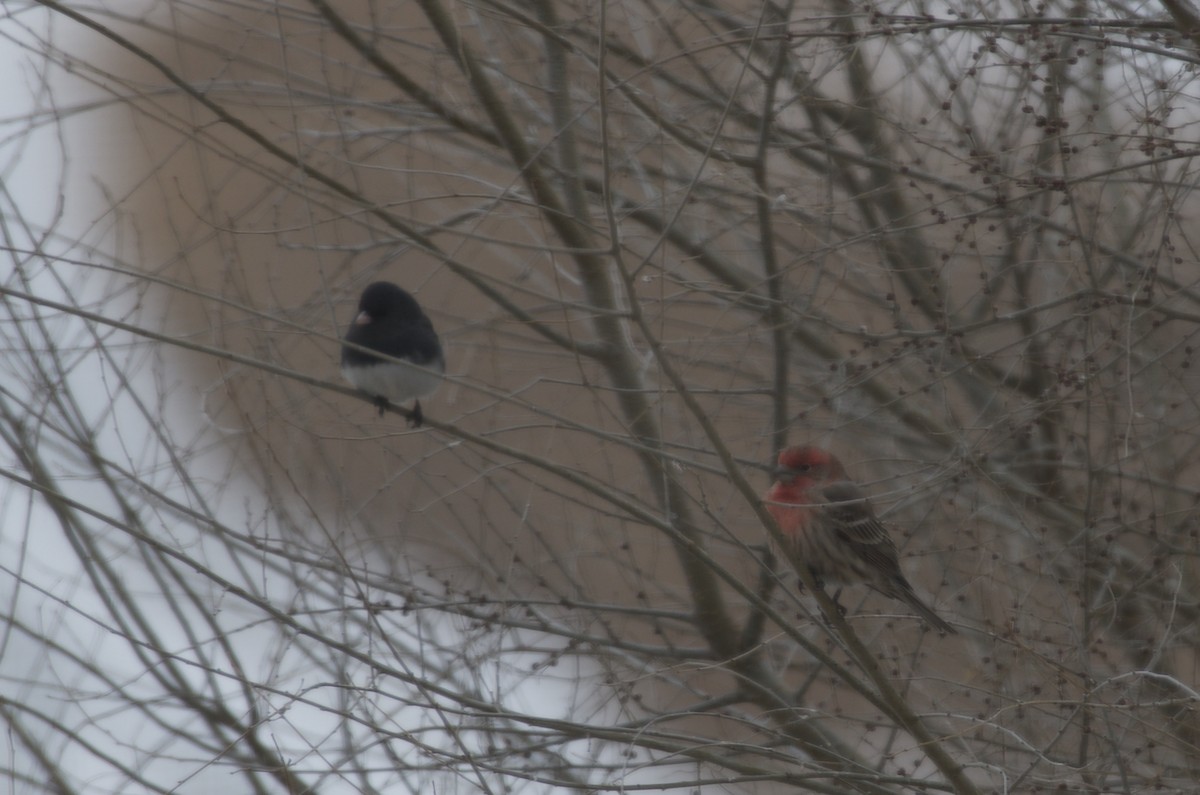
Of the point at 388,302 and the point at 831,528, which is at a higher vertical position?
the point at 388,302

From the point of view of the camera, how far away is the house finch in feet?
16.7

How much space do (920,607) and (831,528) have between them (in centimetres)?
54

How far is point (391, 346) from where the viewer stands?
231 inches

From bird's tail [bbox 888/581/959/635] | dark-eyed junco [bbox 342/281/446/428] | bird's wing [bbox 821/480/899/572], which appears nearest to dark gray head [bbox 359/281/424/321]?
dark-eyed junco [bbox 342/281/446/428]

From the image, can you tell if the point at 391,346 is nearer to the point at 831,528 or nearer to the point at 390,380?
the point at 390,380

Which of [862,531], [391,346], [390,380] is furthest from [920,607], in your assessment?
[391,346]

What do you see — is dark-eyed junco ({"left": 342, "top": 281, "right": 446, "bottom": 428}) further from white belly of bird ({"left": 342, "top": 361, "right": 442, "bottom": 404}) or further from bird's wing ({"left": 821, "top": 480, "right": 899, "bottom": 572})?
bird's wing ({"left": 821, "top": 480, "right": 899, "bottom": 572})

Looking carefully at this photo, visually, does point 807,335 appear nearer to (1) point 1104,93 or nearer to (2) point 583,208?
(2) point 583,208

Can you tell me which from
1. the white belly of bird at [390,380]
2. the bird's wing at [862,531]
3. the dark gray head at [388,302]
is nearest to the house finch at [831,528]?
the bird's wing at [862,531]

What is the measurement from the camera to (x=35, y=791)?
4.63 m

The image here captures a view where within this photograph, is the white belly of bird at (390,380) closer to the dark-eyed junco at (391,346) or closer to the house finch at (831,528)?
the dark-eyed junco at (391,346)

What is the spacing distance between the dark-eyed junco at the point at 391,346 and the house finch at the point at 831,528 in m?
1.64

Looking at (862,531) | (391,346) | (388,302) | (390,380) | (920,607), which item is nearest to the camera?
(920,607)

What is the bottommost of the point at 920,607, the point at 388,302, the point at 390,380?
the point at 920,607
